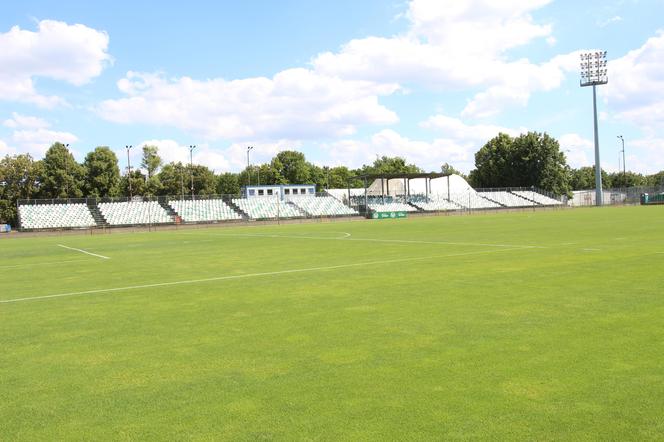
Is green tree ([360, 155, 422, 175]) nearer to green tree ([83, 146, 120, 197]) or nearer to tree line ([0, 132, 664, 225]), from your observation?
tree line ([0, 132, 664, 225])

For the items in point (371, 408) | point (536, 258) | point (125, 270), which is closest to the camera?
point (371, 408)

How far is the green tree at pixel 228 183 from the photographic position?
138500 mm

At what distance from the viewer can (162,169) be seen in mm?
110250

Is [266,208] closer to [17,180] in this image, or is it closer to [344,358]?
[17,180]

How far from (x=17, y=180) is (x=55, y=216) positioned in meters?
26.5

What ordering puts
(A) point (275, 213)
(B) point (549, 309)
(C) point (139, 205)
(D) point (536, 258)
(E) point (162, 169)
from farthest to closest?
(E) point (162, 169) → (A) point (275, 213) → (C) point (139, 205) → (D) point (536, 258) → (B) point (549, 309)

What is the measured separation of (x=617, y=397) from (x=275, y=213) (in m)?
66.6

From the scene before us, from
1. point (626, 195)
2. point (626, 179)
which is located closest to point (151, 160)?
point (626, 195)

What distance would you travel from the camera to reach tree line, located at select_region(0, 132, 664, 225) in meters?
79.2

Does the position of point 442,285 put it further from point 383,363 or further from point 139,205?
point 139,205

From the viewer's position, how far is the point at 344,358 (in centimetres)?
641

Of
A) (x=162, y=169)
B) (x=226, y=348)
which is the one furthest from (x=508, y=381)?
(x=162, y=169)

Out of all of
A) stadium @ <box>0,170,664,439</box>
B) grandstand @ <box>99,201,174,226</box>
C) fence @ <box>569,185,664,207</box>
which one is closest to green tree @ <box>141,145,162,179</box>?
grandstand @ <box>99,201,174,226</box>

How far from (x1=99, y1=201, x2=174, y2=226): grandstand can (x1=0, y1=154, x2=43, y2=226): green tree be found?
22.6 m
